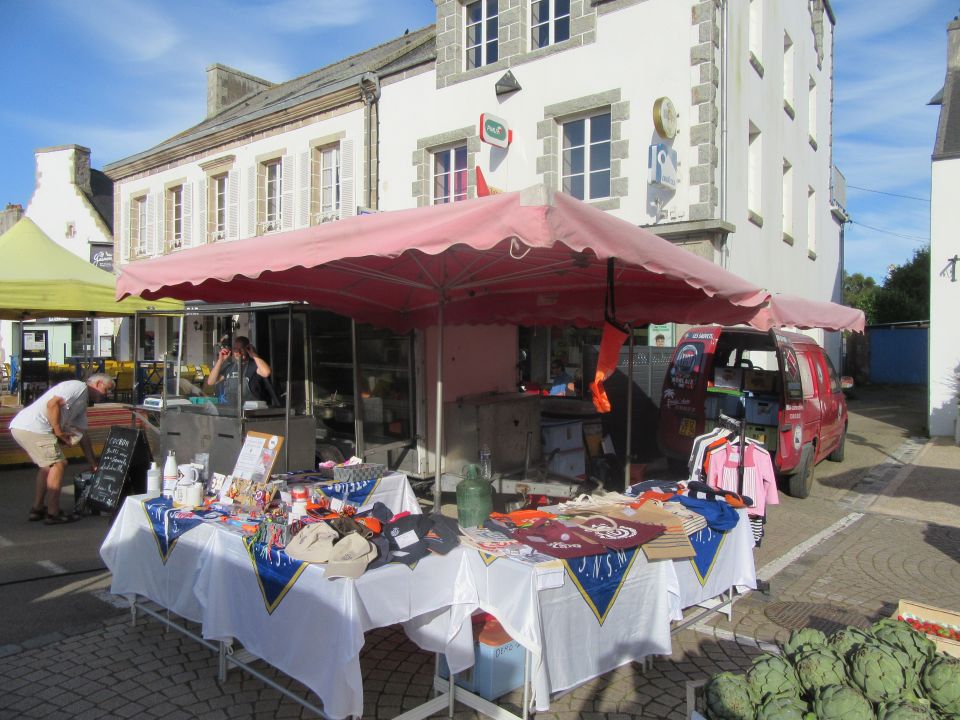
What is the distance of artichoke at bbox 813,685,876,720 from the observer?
193 cm

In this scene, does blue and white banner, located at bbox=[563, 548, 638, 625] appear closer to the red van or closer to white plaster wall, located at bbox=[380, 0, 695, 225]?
the red van

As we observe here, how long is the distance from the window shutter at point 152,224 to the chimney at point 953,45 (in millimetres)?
19676

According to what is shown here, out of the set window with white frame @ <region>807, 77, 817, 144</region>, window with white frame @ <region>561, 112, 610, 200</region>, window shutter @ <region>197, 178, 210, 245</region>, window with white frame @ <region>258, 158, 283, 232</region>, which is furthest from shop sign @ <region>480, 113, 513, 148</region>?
window with white frame @ <region>807, 77, 817, 144</region>

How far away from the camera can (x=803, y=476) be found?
342 inches

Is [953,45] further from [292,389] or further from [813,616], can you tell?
[292,389]

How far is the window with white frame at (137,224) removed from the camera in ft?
65.5

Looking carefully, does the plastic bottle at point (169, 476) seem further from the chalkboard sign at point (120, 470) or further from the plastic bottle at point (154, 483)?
the chalkboard sign at point (120, 470)

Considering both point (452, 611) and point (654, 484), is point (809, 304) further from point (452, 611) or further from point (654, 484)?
point (452, 611)

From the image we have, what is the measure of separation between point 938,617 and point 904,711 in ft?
5.59

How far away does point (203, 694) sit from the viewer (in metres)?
3.67

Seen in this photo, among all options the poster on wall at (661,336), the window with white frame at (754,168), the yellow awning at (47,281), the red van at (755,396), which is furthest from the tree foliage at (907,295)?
the yellow awning at (47,281)

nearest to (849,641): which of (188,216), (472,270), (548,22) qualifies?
(472,270)

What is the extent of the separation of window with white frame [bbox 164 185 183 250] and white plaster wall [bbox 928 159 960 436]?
56.8 feet

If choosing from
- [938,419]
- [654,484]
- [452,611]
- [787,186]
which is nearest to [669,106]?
[787,186]
